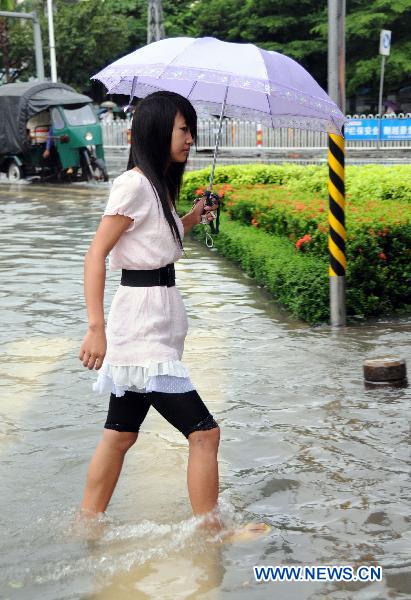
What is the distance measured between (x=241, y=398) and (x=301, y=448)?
1.06 metres

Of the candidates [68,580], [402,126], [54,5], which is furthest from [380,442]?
[54,5]

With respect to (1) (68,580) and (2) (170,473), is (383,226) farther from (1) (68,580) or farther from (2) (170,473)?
(1) (68,580)

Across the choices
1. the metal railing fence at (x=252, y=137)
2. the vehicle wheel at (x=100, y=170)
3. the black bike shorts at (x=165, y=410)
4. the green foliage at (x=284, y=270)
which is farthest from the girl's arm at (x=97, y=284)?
the metal railing fence at (x=252, y=137)

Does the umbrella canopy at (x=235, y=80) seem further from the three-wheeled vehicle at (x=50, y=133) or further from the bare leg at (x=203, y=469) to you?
the three-wheeled vehicle at (x=50, y=133)

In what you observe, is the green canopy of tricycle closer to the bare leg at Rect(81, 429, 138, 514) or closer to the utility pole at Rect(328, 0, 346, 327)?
the utility pole at Rect(328, 0, 346, 327)

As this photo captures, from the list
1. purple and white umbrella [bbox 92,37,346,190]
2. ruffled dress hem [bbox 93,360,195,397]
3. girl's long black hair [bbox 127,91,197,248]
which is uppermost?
purple and white umbrella [bbox 92,37,346,190]

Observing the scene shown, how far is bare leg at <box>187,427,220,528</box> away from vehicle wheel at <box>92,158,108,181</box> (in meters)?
21.7

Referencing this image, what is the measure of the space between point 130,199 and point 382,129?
2900 cm

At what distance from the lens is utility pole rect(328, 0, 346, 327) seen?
8234 millimetres

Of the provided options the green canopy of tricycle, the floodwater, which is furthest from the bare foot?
the green canopy of tricycle

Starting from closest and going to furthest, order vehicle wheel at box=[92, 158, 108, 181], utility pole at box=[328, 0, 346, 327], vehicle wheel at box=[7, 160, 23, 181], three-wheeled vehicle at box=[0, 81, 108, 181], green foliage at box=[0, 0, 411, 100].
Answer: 1. utility pole at box=[328, 0, 346, 327]
2. three-wheeled vehicle at box=[0, 81, 108, 181]
3. vehicle wheel at box=[92, 158, 108, 181]
4. vehicle wheel at box=[7, 160, 23, 181]
5. green foliage at box=[0, 0, 411, 100]

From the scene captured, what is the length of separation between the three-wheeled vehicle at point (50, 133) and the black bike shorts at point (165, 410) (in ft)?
70.2

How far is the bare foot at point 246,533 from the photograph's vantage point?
443 centimetres

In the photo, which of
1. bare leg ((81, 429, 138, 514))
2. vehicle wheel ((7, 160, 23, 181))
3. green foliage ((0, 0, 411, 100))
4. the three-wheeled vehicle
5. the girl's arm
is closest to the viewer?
the girl's arm
